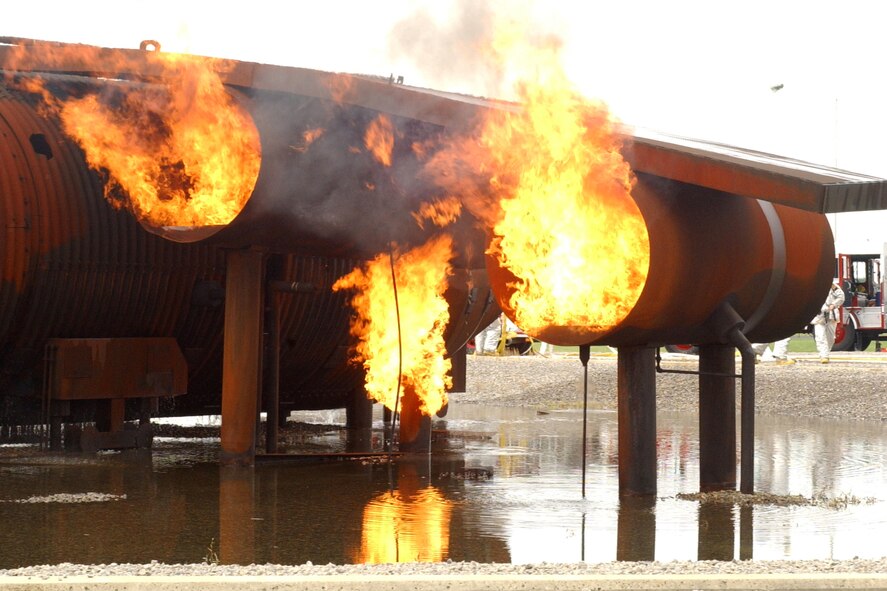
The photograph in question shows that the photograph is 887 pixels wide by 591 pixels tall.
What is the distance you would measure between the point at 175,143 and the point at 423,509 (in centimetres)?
454

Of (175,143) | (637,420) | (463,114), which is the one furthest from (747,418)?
(175,143)

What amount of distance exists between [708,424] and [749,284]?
1.35 m

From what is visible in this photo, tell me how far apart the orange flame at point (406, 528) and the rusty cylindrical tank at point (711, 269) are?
65.6 inches

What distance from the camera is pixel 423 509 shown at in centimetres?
1059

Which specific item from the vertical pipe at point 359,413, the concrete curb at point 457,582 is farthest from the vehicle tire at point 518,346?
the concrete curb at point 457,582

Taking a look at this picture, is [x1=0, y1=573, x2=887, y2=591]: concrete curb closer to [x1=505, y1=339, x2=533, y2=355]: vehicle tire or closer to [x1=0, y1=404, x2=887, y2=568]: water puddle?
[x1=0, y1=404, x2=887, y2=568]: water puddle

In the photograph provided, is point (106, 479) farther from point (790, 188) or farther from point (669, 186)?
point (790, 188)

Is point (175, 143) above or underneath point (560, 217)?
above

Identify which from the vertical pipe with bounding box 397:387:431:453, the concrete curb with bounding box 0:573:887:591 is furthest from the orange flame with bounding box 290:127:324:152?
the concrete curb with bounding box 0:573:887:591

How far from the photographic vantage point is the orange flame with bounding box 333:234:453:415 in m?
14.6

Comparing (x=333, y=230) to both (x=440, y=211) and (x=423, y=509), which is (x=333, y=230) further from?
(x=423, y=509)

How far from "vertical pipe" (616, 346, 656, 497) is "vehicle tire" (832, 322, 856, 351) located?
3385 cm

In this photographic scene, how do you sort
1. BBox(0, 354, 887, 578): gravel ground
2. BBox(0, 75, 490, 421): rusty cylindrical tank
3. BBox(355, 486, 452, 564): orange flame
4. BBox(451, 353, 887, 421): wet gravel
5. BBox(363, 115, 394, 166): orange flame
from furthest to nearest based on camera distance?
BBox(451, 353, 887, 421): wet gravel, BBox(0, 75, 490, 421): rusty cylindrical tank, BBox(363, 115, 394, 166): orange flame, BBox(355, 486, 452, 564): orange flame, BBox(0, 354, 887, 578): gravel ground

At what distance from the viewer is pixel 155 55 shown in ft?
39.4
